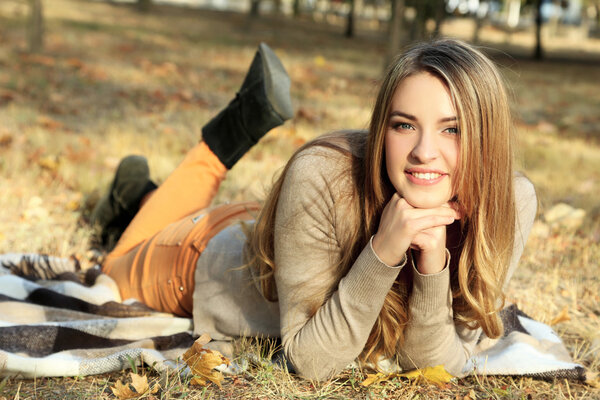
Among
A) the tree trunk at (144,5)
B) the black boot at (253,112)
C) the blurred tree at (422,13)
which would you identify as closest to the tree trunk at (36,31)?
the blurred tree at (422,13)

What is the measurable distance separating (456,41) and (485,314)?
896 millimetres

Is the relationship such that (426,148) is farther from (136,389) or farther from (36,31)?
(36,31)

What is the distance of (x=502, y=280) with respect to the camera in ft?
6.97

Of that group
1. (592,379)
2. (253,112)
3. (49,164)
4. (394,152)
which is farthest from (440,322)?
(49,164)

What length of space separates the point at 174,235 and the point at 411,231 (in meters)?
1.39

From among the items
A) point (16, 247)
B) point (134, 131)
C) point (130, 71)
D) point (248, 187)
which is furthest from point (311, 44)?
point (16, 247)

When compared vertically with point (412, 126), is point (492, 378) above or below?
below

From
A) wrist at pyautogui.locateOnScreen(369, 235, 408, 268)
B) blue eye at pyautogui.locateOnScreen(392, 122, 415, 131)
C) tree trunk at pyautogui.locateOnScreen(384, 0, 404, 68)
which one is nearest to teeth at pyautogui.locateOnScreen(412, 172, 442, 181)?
blue eye at pyautogui.locateOnScreen(392, 122, 415, 131)

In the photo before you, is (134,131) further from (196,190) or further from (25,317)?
(25,317)

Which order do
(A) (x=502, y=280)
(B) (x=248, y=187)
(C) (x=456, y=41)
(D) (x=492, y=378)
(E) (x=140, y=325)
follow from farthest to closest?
(B) (x=248, y=187)
(E) (x=140, y=325)
(D) (x=492, y=378)
(A) (x=502, y=280)
(C) (x=456, y=41)

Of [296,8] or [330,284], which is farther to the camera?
[296,8]

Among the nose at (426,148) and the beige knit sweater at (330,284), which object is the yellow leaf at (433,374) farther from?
the nose at (426,148)

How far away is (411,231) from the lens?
184 cm

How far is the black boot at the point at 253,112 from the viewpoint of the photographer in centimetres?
311
